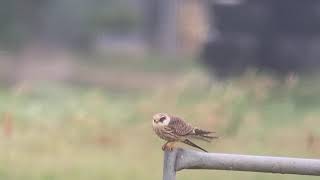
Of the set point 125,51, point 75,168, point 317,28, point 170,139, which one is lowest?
point 125,51

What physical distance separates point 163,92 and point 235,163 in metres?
3.83

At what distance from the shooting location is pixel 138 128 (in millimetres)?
5715

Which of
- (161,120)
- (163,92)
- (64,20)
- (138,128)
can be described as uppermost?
(161,120)

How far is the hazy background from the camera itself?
5195 millimetres

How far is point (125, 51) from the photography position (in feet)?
50.5

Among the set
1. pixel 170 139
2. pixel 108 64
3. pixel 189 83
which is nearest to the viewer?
pixel 170 139

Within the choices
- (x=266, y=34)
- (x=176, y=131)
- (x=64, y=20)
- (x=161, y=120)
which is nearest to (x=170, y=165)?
(x=176, y=131)

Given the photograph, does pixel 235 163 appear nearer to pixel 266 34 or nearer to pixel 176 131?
pixel 176 131

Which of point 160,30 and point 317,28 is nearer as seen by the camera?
point 317,28

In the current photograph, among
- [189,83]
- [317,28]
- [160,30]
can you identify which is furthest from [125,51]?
[189,83]

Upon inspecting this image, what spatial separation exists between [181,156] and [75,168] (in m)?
1.86

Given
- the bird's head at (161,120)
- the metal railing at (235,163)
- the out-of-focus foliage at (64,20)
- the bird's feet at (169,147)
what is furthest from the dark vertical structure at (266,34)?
the metal railing at (235,163)

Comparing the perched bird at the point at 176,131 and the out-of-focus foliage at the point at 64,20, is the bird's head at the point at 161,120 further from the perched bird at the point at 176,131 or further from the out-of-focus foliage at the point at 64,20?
the out-of-focus foliage at the point at 64,20

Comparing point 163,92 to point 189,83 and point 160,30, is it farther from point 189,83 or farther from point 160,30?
point 160,30
